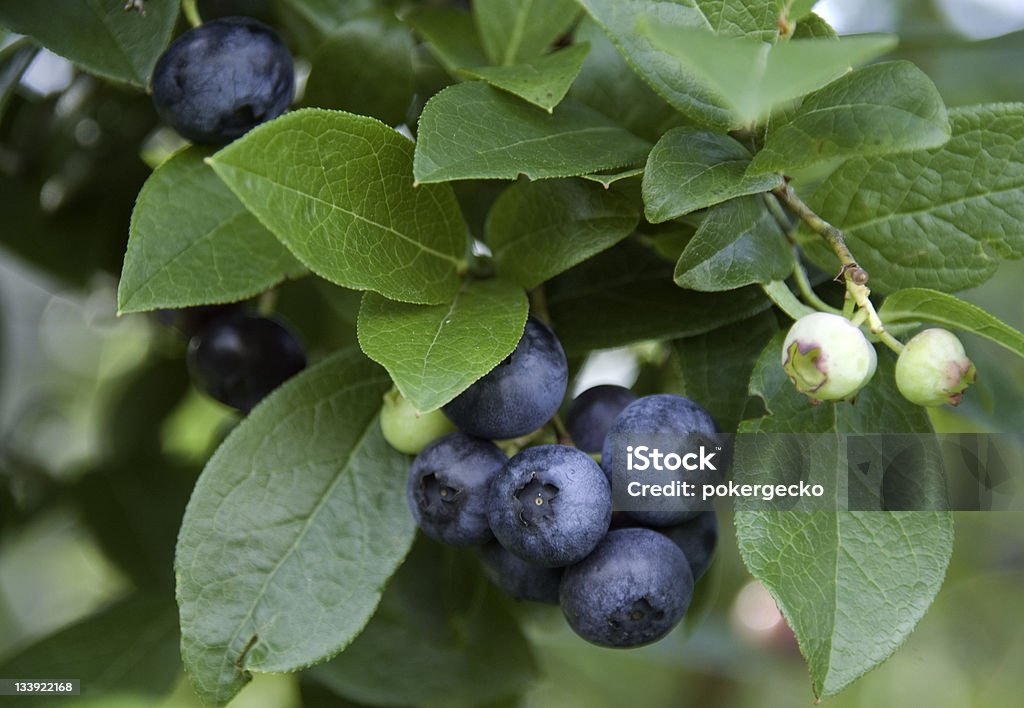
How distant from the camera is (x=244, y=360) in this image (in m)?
1.15

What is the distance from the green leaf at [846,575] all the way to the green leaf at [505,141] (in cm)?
32

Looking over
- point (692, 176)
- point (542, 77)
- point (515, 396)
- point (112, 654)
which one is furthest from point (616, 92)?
point (112, 654)

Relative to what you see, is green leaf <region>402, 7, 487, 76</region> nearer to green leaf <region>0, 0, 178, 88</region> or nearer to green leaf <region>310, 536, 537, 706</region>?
green leaf <region>0, 0, 178, 88</region>

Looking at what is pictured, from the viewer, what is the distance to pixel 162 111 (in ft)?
3.04

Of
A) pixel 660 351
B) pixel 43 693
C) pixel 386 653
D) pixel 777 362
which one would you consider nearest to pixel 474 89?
pixel 777 362

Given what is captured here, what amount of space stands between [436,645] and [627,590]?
0.58 metres

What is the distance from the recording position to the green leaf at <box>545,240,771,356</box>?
0.90m

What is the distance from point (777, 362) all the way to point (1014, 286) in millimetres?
1525

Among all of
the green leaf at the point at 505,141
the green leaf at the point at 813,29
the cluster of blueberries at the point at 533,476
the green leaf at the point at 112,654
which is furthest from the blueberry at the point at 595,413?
the green leaf at the point at 112,654

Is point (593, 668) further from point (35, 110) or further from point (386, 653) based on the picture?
point (35, 110)

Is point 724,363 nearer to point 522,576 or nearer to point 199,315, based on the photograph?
point 522,576

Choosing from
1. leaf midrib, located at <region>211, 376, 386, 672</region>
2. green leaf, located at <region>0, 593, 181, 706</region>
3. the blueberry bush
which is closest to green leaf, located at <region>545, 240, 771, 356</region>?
the blueberry bush

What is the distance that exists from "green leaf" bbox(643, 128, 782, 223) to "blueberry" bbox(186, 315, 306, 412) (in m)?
0.56

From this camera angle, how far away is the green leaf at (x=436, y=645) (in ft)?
4.21
